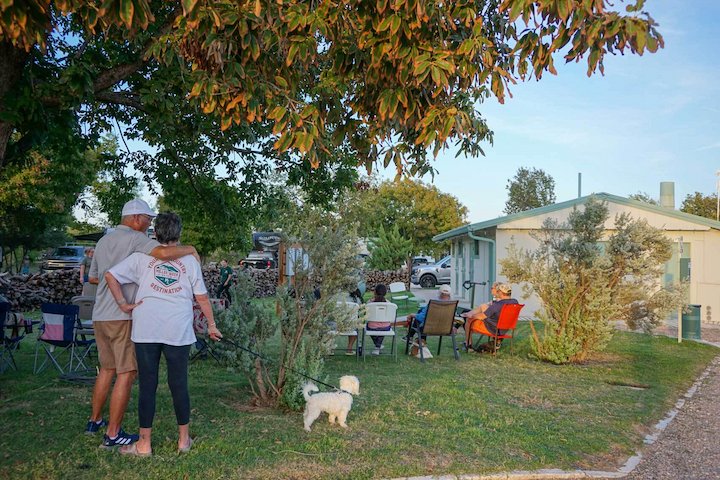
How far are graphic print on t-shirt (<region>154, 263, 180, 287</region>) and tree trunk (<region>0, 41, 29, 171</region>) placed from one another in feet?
6.15

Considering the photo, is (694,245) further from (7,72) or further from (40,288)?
(40,288)

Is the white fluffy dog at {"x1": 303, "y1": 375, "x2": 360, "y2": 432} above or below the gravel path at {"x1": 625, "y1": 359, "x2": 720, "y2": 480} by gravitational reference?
above

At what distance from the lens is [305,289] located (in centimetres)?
591

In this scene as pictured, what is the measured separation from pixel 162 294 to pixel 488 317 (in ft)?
21.3

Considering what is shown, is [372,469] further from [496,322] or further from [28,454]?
[496,322]

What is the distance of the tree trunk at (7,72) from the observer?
5066 millimetres

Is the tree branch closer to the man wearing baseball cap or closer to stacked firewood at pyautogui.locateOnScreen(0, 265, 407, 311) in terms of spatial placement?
the man wearing baseball cap

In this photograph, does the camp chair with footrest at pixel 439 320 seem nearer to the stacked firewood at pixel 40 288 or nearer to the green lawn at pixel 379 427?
the green lawn at pixel 379 427

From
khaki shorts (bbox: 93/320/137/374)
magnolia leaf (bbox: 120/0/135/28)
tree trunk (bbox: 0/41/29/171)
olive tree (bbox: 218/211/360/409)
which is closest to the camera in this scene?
magnolia leaf (bbox: 120/0/135/28)

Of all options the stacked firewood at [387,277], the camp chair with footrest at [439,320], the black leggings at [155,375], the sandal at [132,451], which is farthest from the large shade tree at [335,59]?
the stacked firewood at [387,277]

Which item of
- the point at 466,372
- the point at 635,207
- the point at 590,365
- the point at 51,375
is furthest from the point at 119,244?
the point at 635,207

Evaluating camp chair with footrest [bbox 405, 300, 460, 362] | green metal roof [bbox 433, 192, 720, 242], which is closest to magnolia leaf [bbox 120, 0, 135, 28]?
camp chair with footrest [bbox 405, 300, 460, 362]

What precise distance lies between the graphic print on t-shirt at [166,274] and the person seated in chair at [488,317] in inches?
245

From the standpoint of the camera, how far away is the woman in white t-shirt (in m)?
4.27
